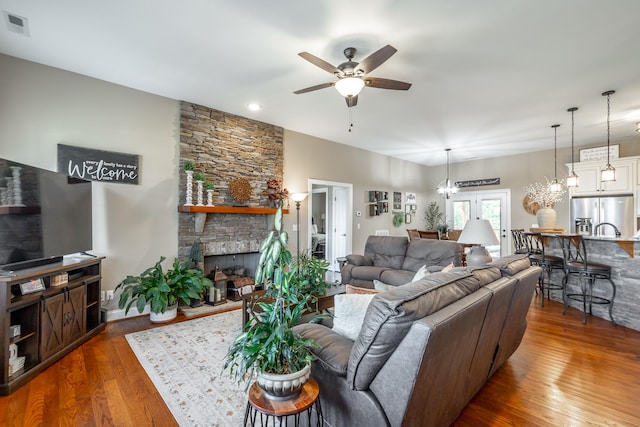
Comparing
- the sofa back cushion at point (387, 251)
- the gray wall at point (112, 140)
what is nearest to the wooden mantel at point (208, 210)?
the gray wall at point (112, 140)

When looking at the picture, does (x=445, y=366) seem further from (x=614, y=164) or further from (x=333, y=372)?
(x=614, y=164)

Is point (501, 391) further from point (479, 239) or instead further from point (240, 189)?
point (240, 189)

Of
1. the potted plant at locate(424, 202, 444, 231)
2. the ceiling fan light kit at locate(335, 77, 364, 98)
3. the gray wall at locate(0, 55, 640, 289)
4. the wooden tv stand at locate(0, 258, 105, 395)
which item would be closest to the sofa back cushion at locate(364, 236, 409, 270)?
the gray wall at locate(0, 55, 640, 289)

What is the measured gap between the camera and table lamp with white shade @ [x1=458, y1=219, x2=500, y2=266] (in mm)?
2953

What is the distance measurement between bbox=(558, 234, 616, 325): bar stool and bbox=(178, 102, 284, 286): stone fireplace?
4.32m

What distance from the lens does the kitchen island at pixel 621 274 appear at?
10.9 ft

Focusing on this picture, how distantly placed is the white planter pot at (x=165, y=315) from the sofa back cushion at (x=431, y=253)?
3362 millimetres

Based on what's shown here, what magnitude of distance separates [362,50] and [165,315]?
3724 millimetres

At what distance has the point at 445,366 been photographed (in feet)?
4.53

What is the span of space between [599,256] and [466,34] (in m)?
3.40

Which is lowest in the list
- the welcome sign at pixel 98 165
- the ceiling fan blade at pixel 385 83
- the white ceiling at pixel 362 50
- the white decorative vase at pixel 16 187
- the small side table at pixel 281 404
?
the small side table at pixel 281 404

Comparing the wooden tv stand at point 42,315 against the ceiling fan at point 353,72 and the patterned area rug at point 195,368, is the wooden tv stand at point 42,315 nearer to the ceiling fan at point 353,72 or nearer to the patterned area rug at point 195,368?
the patterned area rug at point 195,368

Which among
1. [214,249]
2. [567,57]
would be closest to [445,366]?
[567,57]

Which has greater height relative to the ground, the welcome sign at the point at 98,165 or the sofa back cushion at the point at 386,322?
the welcome sign at the point at 98,165
